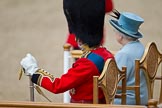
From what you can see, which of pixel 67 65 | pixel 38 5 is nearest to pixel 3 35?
pixel 38 5

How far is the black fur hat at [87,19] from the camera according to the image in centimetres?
275

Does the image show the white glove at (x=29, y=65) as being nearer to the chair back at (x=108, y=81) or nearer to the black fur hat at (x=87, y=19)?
the black fur hat at (x=87, y=19)

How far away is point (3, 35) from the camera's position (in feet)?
18.5

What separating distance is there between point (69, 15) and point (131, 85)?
65 cm

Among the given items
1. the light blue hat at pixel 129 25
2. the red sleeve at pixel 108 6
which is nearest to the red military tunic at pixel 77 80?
the red sleeve at pixel 108 6

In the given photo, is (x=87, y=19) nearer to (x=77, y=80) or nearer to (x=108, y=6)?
(x=108, y=6)

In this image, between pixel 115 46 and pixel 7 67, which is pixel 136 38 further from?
pixel 7 67

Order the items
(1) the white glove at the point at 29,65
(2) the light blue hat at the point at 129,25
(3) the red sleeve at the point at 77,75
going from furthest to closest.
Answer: (2) the light blue hat at the point at 129,25, (1) the white glove at the point at 29,65, (3) the red sleeve at the point at 77,75

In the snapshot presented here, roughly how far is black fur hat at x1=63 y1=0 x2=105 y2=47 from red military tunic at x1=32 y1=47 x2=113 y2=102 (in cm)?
8

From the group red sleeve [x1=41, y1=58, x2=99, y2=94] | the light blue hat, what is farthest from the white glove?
the light blue hat

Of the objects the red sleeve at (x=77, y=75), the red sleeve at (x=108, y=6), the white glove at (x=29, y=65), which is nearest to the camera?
the red sleeve at (x=77, y=75)

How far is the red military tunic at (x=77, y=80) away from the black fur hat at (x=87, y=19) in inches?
3.3

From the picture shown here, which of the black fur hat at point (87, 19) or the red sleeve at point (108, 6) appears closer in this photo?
the black fur hat at point (87, 19)

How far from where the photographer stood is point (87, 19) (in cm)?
275
